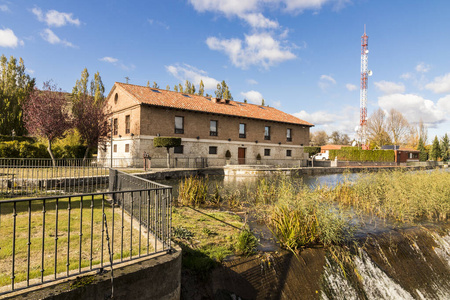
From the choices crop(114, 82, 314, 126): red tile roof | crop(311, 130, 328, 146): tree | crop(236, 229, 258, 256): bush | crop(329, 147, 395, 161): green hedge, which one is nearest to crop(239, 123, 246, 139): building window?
crop(114, 82, 314, 126): red tile roof

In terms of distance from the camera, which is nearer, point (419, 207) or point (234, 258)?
point (234, 258)

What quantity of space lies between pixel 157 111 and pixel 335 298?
20447 millimetres

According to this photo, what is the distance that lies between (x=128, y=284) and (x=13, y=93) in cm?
3380

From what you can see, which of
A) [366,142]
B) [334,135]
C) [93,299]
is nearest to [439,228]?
[93,299]

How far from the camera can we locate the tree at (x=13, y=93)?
81.8 ft

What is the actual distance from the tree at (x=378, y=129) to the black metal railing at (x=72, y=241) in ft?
167

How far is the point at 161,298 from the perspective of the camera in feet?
10.7

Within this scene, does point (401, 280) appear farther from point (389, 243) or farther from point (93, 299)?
point (93, 299)

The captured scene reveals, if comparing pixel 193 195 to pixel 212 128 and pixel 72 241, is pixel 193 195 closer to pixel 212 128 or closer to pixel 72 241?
pixel 72 241

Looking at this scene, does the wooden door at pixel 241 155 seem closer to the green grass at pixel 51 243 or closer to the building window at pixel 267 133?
the building window at pixel 267 133

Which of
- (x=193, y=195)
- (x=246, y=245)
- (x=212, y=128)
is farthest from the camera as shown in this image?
(x=212, y=128)

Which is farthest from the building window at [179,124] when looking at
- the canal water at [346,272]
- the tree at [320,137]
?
the tree at [320,137]

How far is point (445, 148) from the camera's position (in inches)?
1972

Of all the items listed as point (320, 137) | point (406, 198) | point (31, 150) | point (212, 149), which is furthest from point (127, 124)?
point (320, 137)
